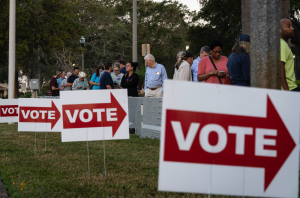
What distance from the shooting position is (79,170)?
6895 millimetres

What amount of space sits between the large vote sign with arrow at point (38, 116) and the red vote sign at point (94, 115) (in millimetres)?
3290

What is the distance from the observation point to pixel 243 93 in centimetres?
341

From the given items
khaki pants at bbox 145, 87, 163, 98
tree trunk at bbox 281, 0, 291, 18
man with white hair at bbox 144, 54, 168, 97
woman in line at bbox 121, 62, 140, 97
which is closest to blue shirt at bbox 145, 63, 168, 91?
man with white hair at bbox 144, 54, 168, 97

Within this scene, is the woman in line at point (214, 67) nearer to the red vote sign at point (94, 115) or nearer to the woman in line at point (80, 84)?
the red vote sign at point (94, 115)

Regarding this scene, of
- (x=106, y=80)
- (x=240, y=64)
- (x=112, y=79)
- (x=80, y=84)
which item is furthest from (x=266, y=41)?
(x=80, y=84)

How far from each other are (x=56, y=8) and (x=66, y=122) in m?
28.7

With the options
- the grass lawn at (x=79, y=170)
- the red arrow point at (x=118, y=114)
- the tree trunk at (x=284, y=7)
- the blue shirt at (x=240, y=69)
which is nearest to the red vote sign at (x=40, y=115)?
the grass lawn at (x=79, y=170)

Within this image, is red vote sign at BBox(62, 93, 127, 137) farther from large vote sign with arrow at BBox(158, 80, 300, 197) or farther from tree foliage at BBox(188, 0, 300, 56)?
tree foliage at BBox(188, 0, 300, 56)

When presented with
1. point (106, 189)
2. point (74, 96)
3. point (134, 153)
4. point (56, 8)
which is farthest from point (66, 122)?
point (56, 8)

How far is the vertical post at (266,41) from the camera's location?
156 inches

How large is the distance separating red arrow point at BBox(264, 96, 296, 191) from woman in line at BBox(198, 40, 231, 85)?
384cm

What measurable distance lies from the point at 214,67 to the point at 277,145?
163 inches

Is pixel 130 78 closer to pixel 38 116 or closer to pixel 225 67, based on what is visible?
pixel 38 116

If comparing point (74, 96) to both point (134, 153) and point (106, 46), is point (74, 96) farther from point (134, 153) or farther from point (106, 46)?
point (106, 46)
